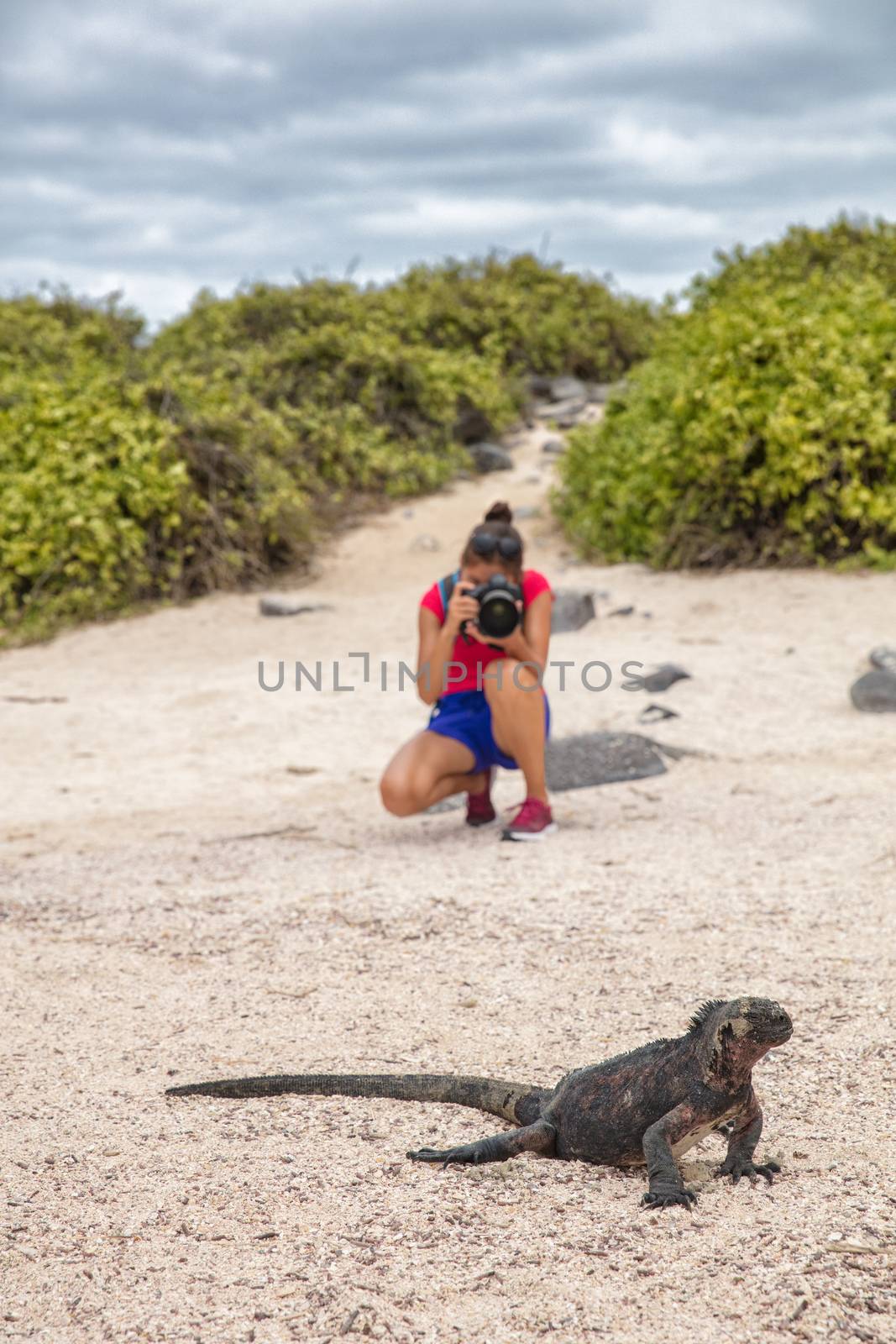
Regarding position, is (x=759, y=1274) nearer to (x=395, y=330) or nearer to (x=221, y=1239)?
(x=221, y=1239)

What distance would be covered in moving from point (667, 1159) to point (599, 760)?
359cm

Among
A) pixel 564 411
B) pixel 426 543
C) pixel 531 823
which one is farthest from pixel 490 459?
pixel 531 823

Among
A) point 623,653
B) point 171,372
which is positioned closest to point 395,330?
point 171,372

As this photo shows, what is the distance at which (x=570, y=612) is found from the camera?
→ 8594mm

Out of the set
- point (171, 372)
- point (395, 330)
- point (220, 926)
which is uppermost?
point (395, 330)

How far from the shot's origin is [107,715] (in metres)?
7.34

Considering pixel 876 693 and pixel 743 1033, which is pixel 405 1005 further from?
pixel 876 693

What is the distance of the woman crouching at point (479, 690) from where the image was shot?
4656 millimetres

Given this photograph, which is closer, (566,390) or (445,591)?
(445,591)

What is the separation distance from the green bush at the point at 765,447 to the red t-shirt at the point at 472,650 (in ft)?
15.4

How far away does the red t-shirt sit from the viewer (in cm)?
473

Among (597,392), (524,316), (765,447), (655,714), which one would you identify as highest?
(524,316)

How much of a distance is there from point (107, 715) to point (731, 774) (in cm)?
368

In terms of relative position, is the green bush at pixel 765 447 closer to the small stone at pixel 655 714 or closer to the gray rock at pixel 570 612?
the gray rock at pixel 570 612
